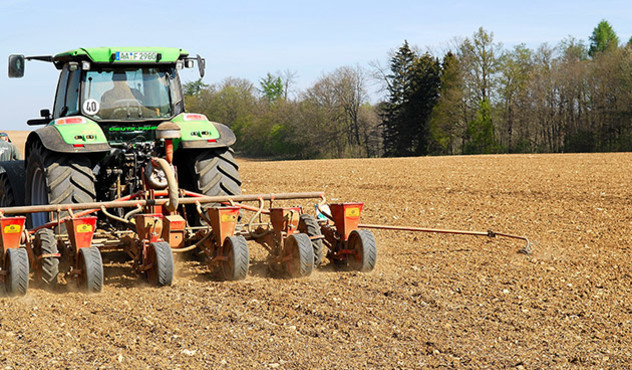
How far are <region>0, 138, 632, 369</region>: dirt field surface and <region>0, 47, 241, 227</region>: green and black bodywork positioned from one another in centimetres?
89

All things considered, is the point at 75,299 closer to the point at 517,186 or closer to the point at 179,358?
the point at 179,358

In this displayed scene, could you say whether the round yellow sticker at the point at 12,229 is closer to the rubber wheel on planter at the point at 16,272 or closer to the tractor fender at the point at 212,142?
the rubber wheel on planter at the point at 16,272

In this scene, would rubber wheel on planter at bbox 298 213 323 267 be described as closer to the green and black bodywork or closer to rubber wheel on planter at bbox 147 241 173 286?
the green and black bodywork

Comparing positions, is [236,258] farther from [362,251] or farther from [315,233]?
[362,251]

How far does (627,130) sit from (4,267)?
1699 inches

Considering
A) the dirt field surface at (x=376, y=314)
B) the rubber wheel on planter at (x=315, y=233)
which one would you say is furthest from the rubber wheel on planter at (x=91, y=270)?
the rubber wheel on planter at (x=315, y=233)

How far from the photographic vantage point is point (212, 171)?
7.28 meters

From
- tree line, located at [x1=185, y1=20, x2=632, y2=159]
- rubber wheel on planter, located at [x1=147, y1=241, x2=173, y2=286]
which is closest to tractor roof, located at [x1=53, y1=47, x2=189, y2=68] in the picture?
rubber wheel on planter, located at [x1=147, y1=241, x2=173, y2=286]

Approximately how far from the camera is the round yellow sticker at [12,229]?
5748 millimetres

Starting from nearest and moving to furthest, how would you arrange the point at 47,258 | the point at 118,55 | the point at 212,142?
the point at 47,258 → the point at 212,142 → the point at 118,55

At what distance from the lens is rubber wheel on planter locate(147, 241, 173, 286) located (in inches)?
232

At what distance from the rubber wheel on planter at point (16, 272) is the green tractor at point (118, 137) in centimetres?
102

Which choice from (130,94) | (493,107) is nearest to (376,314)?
(130,94)

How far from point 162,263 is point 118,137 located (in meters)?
2.21
